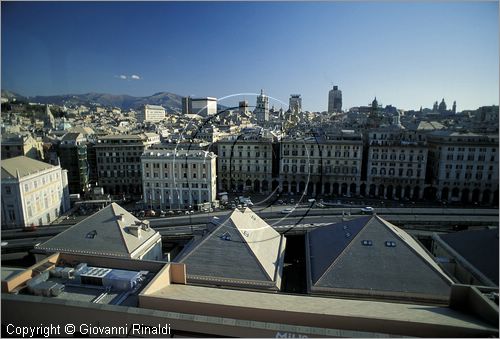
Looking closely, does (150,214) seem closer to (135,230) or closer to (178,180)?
(178,180)

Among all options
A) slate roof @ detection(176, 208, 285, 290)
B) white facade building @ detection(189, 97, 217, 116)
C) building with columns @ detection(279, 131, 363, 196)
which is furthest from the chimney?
building with columns @ detection(279, 131, 363, 196)

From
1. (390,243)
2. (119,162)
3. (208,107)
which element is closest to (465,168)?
(390,243)

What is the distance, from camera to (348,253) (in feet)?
34.2

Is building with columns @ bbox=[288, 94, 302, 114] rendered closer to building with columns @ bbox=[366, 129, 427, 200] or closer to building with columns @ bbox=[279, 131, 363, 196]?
building with columns @ bbox=[279, 131, 363, 196]

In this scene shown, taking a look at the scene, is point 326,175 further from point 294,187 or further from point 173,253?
point 173,253

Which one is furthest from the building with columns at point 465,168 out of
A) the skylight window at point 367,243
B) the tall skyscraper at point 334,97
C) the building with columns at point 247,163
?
→ the skylight window at point 367,243

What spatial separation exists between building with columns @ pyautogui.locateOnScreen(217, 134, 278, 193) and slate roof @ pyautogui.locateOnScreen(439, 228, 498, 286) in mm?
17130

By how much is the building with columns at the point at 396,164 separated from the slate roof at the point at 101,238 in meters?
21.3

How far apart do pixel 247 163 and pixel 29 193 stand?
16.3 meters

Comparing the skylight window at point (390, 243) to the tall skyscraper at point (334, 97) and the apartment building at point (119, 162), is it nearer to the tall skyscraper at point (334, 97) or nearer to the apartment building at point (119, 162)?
the tall skyscraper at point (334, 97)

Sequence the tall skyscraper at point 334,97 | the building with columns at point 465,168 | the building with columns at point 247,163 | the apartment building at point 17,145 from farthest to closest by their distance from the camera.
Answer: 1. the building with columns at point 247,163
2. the building with columns at point 465,168
3. the apartment building at point 17,145
4. the tall skyscraper at point 334,97

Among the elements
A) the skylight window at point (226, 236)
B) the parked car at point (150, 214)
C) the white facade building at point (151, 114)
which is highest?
the white facade building at point (151, 114)

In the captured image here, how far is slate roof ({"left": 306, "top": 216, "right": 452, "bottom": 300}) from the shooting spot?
9.03 meters

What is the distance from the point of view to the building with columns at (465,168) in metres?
24.6
